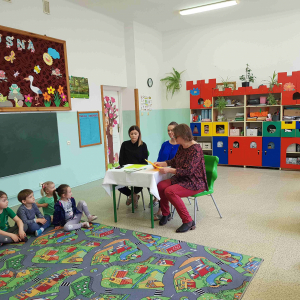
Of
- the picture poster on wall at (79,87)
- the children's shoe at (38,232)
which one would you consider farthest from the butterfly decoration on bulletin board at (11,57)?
the children's shoe at (38,232)

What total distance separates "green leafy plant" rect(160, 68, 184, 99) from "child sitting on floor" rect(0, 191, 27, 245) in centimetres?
553

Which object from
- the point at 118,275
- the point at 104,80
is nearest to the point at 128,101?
the point at 104,80

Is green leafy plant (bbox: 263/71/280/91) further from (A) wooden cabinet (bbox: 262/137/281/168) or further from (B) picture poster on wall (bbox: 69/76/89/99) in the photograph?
(B) picture poster on wall (bbox: 69/76/89/99)

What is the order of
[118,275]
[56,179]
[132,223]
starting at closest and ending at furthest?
1. [118,275]
2. [132,223]
3. [56,179]

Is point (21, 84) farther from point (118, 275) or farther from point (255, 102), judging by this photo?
point (255, 102)

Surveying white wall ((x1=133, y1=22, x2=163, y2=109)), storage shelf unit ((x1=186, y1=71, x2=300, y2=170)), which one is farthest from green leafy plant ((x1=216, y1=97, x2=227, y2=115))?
white wall ((x1=133, y1=22, x2=163, y2=109))

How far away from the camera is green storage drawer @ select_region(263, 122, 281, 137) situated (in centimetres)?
640

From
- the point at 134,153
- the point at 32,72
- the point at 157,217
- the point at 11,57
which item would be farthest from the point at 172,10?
the point at 157,217

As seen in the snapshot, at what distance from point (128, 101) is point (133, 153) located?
10.2ft

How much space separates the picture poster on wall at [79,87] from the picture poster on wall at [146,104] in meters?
1.73

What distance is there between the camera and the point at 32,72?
4.65 metres

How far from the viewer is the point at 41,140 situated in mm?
4879

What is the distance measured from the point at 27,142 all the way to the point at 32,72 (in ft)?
3.75

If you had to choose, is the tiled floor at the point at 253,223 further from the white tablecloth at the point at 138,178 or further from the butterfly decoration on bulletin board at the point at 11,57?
the butterfly decoration on bulletin board at the point at 11,57
